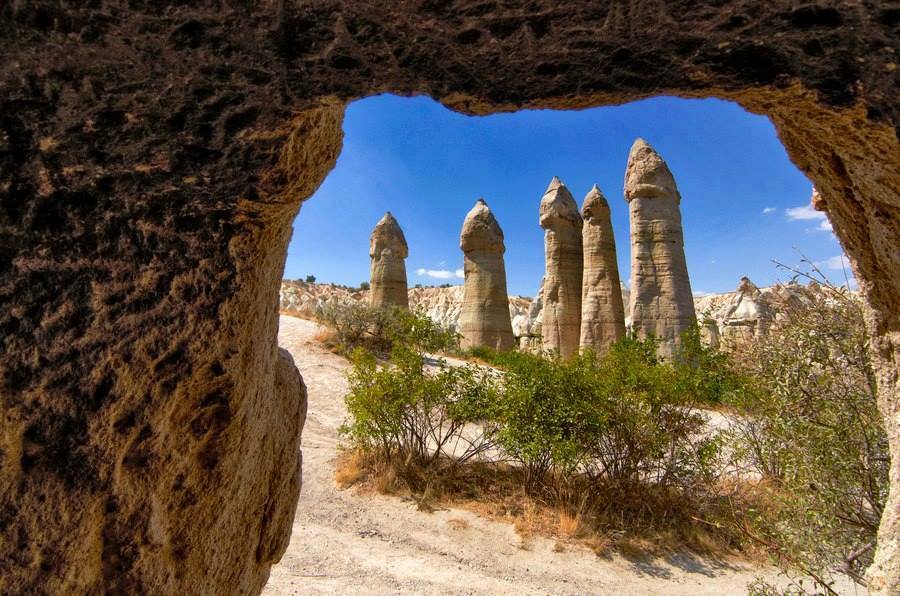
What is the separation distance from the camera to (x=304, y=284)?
52125 millimetres

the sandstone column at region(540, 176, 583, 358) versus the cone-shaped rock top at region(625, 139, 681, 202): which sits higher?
the cone-shaped rock top at region(625, 139, 681, 202)

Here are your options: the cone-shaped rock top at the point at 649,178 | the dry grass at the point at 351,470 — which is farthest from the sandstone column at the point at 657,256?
the dry grass at the point at 351,470

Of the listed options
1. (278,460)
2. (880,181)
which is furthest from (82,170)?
(880,181)

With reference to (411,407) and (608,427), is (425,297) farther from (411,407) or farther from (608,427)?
(608,427)

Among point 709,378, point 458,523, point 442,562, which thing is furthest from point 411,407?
point 709,378

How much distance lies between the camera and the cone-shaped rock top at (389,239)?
19.2 meters

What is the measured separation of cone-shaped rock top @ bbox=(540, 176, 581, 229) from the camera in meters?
16.4

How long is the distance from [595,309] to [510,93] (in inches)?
542

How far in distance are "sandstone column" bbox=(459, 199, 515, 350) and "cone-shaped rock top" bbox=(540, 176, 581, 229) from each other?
5.90ft

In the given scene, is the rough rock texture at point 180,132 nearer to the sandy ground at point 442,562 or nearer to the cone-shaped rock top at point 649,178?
the sandy ground at point 442,562

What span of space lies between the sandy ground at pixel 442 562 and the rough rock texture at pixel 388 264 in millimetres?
12885

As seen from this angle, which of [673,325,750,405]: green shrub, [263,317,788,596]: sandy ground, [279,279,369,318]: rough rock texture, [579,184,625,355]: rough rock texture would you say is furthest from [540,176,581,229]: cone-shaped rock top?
[279,279,369,318]: rough rock texture

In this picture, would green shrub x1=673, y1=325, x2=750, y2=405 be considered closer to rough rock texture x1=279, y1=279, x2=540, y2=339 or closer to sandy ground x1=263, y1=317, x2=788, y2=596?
sandy ground x1=263, y1=317, x2=788, y2=596

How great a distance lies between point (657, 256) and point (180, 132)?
12932mm
